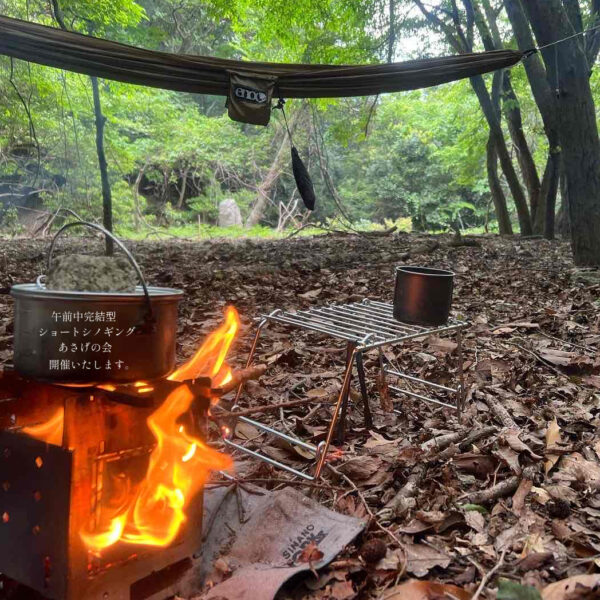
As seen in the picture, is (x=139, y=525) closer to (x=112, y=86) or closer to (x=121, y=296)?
(x=121, y=296)

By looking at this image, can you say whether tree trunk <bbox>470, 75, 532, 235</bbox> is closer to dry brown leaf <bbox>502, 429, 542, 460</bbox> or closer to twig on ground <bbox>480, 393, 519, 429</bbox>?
twig on ground <bbox>480, 393, 519, 429</bbox>

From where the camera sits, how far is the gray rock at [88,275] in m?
1.51

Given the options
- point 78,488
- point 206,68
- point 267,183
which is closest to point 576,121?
point 206,68

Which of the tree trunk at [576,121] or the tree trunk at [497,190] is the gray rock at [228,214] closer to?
the tree trunk at [497,190]

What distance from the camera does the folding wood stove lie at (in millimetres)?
1386

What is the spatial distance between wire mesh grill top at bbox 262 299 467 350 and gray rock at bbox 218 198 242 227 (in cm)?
1781

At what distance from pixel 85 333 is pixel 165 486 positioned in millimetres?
530

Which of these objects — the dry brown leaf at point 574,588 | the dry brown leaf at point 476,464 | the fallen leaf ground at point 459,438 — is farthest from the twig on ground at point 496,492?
the dry brown leaf at point 574,588

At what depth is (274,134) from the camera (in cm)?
2036

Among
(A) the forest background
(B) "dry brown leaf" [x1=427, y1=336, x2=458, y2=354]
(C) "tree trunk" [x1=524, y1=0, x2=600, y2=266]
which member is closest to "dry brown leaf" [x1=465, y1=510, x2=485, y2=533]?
(B) "dry brown leaf" [x1=427, y1=336, x2=458, y2=354]

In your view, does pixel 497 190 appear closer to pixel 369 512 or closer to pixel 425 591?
pixel 369 512

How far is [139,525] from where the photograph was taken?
1.56 meters

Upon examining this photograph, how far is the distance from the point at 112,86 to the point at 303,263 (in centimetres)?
607

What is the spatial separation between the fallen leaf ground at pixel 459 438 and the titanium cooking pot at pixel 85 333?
78 centimetres
